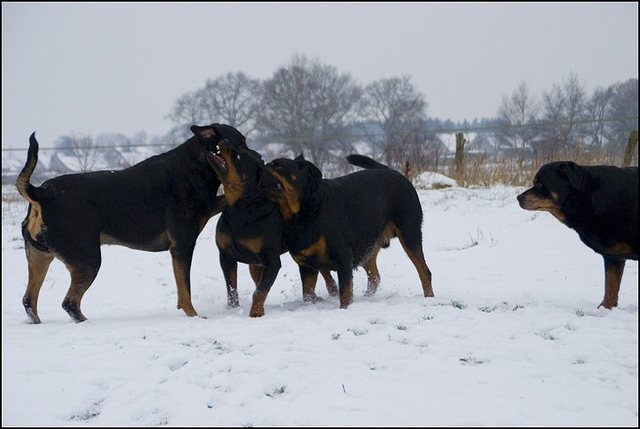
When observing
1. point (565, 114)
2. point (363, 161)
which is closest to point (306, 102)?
point (565, 114)

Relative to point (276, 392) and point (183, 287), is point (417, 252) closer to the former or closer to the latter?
point (183, 287)

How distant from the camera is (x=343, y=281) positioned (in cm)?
580

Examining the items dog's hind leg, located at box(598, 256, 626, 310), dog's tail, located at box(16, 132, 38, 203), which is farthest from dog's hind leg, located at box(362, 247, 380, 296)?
dog's tail, located at box(16, 132, 38, 203)

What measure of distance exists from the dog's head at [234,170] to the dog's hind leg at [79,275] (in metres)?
1.37

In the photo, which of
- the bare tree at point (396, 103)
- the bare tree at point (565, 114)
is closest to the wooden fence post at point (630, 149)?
the bare tree at point (565, 114)

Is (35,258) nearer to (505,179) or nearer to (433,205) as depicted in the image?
(433,205)

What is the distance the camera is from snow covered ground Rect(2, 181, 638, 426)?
3.15 m

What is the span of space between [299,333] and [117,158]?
65.1 ft

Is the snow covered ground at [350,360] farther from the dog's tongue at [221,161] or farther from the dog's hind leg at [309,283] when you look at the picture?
the dog's tongue at [221,161]

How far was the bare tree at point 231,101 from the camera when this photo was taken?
136ft

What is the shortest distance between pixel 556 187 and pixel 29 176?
5.13 meters

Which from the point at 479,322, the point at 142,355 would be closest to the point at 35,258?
the point at 142,355

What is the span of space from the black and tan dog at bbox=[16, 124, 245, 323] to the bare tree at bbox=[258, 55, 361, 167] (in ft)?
118

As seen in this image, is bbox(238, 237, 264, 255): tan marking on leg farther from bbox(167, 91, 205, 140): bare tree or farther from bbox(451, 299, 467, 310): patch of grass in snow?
bbox(167, 91, 205, 140): bare tree
